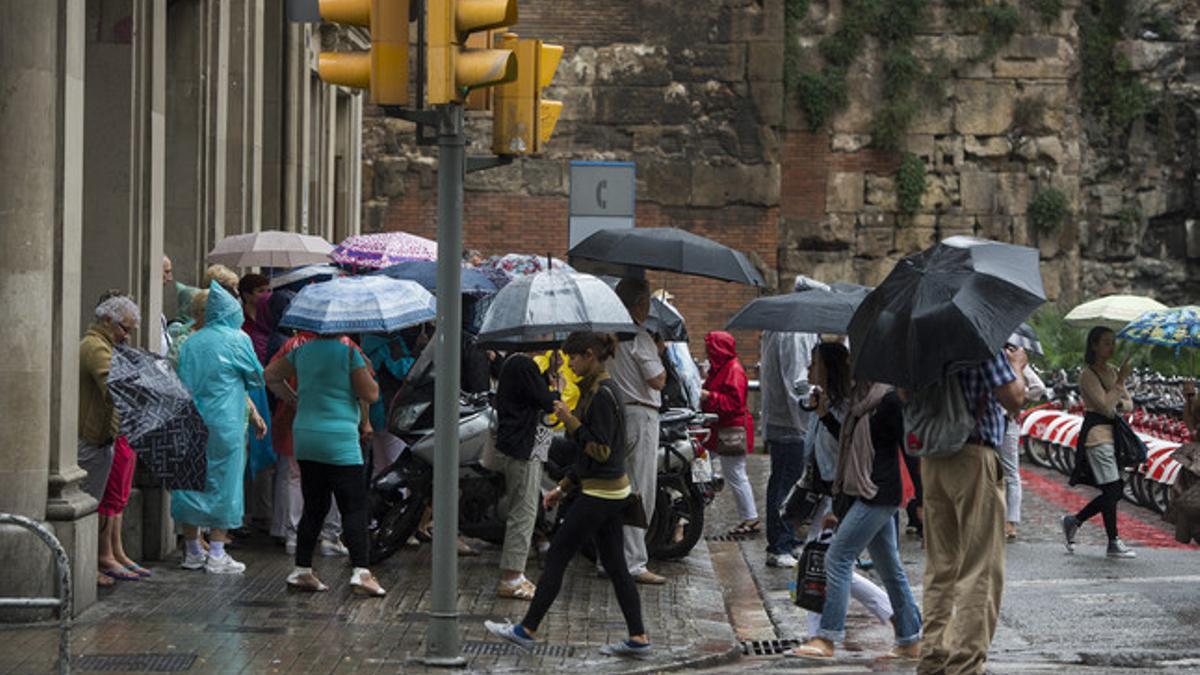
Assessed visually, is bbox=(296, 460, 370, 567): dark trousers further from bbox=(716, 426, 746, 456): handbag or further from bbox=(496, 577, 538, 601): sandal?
bbox=(716, 426, 746, 456): handbag

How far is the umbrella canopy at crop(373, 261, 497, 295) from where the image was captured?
15.5 meters

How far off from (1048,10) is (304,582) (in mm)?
23304

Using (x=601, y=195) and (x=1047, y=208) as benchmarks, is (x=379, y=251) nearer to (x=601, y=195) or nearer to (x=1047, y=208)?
(x=601, y=195)

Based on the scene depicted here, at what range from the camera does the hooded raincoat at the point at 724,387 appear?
16.6m

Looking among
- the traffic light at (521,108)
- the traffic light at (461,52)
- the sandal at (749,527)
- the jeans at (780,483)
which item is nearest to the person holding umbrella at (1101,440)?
the jeans at (780,483)

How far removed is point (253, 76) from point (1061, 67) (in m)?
17.7

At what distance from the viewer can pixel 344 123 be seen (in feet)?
91.6

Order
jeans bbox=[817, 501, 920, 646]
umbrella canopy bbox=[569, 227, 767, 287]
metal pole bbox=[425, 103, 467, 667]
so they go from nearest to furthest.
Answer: metal pole bbox=[425, 103, 467, 667]
jeans bbox=[817, 501, 920, 646]
umbrella canopy bbox=[569, 227, 767, 287]

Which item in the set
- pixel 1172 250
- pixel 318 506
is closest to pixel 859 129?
pixel 1172 250

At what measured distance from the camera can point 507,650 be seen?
1080 centimetres

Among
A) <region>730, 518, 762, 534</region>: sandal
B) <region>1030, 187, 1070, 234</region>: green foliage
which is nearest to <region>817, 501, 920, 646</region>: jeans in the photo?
<region>730, 518, 762, 534</region>: sandal

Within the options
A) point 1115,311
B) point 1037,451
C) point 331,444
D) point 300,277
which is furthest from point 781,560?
point 1037,451

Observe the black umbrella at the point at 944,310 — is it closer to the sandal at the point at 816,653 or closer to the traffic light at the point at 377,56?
the sandal at the point at 816,653

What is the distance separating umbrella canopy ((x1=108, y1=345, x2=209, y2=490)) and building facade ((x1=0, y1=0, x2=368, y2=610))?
464mm
